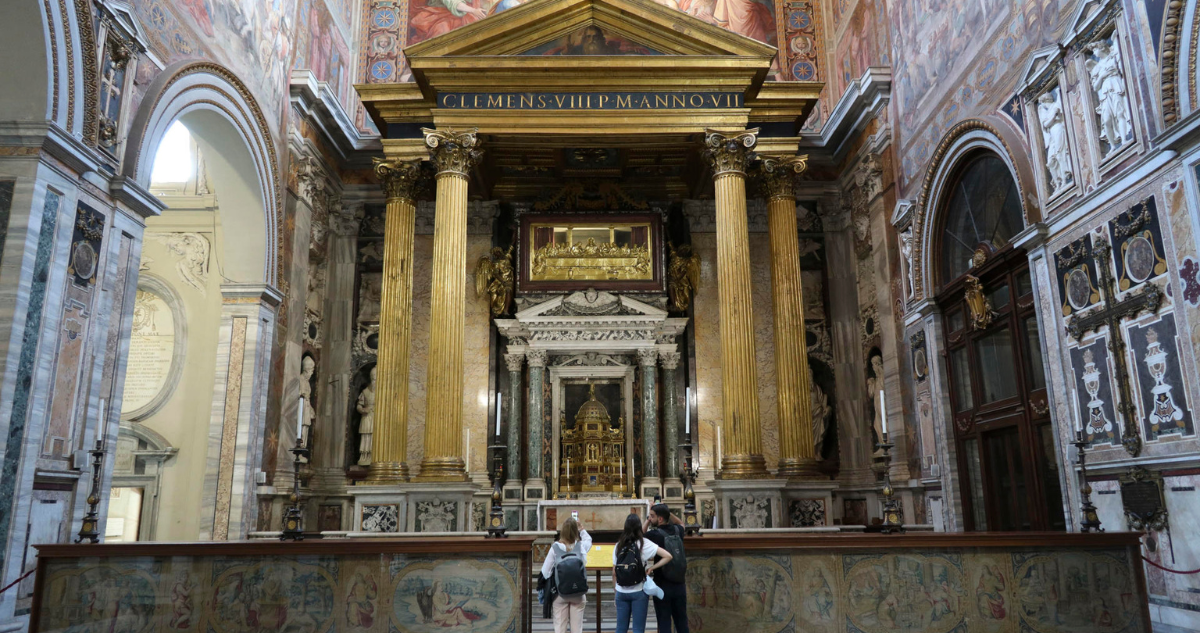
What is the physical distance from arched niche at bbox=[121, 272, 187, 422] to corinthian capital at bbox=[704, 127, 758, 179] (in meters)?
8.98

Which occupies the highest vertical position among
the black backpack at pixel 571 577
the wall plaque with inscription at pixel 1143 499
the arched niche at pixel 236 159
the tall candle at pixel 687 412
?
the arched niche at pixel 236 159

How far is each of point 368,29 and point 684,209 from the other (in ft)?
24.7

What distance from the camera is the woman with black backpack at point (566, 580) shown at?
21.5 feet

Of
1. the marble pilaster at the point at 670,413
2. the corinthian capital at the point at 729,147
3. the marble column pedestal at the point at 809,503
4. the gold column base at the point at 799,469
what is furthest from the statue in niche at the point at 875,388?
the corinthian capital at the point at 729,147

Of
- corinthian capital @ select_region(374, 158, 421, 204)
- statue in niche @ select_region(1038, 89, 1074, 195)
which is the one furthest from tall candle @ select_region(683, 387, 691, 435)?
corinthian capital @ select_region(374, 158, 421, 204)

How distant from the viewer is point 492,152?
14516 mm

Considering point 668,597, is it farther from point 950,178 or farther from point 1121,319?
point 950,178

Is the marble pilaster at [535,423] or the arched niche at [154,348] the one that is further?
the marble pilaster at [535,423]

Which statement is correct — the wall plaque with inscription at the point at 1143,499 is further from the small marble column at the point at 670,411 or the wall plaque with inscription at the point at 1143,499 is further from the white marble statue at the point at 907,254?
the small marble column at the point at 670,411

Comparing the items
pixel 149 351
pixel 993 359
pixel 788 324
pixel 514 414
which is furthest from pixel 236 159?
pixel 993 359

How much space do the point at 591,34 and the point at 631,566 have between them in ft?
31.8

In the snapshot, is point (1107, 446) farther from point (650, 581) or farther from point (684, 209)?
point (684, 209)

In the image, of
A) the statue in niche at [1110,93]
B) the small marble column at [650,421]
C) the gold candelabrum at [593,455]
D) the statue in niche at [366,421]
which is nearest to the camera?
the statue in niche at [1110,93]

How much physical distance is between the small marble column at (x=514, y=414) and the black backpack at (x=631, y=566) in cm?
866
